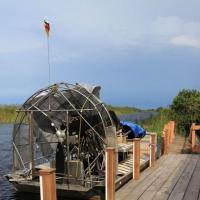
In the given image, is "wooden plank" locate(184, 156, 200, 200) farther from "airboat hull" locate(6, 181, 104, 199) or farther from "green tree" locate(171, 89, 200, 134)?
A: "green tree" locate(171, 89, 200, 134)

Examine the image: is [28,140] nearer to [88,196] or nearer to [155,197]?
[88,196]

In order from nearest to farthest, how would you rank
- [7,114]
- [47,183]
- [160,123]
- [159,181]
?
1. [47,183]
2. [159,181]
3. [160,123]
4. [7,114]

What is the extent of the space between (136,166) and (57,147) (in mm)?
2797

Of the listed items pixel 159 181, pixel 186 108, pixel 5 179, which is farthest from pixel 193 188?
pixel 186 108

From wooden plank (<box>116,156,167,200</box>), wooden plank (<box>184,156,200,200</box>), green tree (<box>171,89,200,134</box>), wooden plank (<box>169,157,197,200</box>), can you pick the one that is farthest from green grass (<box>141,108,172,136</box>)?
wooden plank (<box>184,156,200,200</box>)

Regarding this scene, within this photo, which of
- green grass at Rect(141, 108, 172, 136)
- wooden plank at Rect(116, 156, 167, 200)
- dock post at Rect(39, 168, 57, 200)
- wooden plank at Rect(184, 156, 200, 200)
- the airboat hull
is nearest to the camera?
dock post at Rect(39, 168, 57, 200)

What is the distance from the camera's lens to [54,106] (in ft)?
48.9

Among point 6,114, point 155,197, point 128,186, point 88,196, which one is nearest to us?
point 155,197

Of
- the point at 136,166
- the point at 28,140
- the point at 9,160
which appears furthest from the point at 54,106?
the point at 9,160

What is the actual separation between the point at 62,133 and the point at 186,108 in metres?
22.1

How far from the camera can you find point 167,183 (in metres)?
12.6

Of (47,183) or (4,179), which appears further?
(4,179)

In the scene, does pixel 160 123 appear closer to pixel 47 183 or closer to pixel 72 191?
pixel 72 191

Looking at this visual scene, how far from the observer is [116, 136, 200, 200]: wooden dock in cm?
1113
